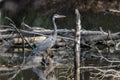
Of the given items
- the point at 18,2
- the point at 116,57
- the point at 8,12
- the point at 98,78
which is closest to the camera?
the point at 98,78

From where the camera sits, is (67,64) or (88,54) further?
(88,54)

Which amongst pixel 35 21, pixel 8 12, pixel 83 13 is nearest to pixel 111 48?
pixel 35 21

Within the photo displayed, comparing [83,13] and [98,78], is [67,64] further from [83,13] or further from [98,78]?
[83,13]

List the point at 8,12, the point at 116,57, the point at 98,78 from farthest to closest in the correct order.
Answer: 1. the point at 8,12
2. the point at 116,57
3. the point at 98,78

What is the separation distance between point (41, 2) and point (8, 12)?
2.09 m

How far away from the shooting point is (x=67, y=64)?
976 cm

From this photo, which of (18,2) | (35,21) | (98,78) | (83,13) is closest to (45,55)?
(98,78)

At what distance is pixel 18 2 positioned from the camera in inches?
952

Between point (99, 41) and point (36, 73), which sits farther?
point (99, 41)

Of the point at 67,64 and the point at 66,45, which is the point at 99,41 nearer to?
the point at 66,45

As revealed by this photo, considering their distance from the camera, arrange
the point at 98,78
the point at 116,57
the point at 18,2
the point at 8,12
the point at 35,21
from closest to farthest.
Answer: the point at 98,78, the point at 116,57, the point at 35,21, the point at 8,12, the point at 18,2

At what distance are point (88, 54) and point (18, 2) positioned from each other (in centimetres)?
1398

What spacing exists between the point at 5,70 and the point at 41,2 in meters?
14.6

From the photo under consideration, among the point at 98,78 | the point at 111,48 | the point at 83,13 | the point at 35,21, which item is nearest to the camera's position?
the point at 98,78
